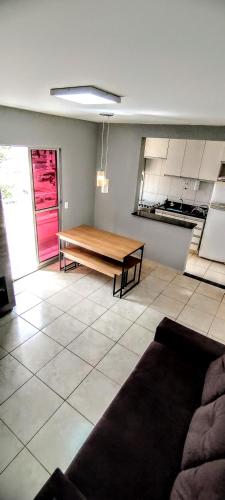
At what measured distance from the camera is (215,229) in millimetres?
5043

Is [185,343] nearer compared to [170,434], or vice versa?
[170,434]

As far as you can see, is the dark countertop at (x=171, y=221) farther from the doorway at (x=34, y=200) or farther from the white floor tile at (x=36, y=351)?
the white floor tile at (x=36, y=351)

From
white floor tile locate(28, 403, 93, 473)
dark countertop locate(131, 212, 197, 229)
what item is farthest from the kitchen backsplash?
white floor tile locate(28, 403, 93, 473)

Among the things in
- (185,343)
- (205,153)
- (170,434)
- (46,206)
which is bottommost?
(170,434)

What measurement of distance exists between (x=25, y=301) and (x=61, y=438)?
2.01m

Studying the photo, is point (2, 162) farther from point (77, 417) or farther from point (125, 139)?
point (77, 417)

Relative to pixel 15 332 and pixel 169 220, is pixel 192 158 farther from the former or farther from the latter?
pixel 15 332

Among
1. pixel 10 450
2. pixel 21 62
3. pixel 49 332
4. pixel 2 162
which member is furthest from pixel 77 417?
pixel 2 162

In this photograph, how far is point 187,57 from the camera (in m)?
0.97

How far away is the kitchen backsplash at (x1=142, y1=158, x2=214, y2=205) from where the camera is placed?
5691 millimetres

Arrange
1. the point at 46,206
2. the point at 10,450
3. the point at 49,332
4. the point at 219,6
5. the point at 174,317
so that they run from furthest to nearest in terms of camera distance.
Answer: the point at 46,206 < the point at 174,317 < the point at 49,332 < the point at 10,450 < the point at 219,6

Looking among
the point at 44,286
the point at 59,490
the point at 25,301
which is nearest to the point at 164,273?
the point at 44,286

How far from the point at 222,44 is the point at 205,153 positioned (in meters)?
4.54

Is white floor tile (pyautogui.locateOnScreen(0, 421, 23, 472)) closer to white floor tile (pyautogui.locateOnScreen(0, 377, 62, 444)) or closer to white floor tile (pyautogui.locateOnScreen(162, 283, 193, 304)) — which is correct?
white floor tile (pyautogui.locateOnScreen(0, 377, 62, 444))
